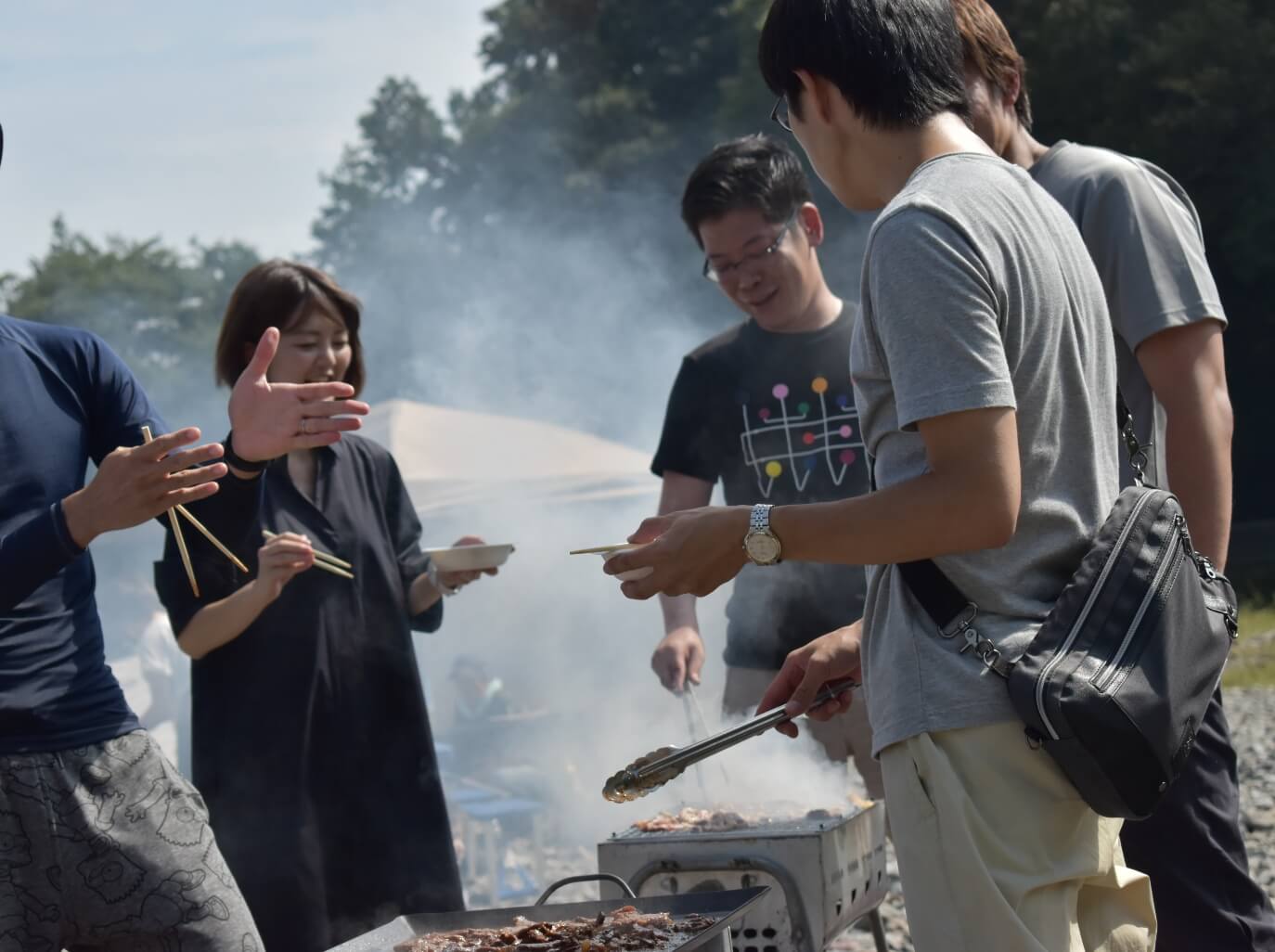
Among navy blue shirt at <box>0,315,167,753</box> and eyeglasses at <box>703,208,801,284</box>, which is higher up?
eyeglasses at <box>703,208,801,284</box>

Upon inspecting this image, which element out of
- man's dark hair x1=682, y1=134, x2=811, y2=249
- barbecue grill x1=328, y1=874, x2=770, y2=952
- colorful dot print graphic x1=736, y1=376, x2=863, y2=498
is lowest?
barbecue grill x1=328, y1=874, x2=770, y2=952

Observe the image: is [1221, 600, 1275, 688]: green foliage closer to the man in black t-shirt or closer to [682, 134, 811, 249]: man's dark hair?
the man in black t-shirt

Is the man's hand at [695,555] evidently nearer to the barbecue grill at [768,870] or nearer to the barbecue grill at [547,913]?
the barbecue grill at [547,913]

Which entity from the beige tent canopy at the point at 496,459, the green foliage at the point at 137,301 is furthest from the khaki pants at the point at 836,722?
the green foliage at the point at 137,301

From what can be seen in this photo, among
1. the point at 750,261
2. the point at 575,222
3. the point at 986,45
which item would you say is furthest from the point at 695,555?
the point at 575,222

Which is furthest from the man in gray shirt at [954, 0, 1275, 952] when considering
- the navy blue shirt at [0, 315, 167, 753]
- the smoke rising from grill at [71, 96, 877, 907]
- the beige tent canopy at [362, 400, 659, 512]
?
the beige tent canopy at [362, 400, 659, 512]

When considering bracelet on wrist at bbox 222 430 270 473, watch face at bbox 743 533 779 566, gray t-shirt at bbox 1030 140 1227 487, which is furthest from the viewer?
bracelet on wrist at bbox 222 430 270 473

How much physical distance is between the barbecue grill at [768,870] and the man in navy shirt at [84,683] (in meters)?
0.90

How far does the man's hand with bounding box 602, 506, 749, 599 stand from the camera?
1.68 metres

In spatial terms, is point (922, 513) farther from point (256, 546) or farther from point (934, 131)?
point (256, 546)

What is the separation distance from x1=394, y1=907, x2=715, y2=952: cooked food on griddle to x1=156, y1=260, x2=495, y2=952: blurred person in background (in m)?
0.89

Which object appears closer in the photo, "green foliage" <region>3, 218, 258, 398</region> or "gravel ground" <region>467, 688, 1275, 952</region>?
"gravel ground" <region>467, 688, 1275, 952</region>

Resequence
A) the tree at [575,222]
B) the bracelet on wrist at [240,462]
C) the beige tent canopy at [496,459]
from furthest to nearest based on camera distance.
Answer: the tree at [575,222]
the beige tent canopy at [496,459]
the bracelet on wrist at [240,462]

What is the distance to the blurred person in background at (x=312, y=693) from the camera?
306 cm
